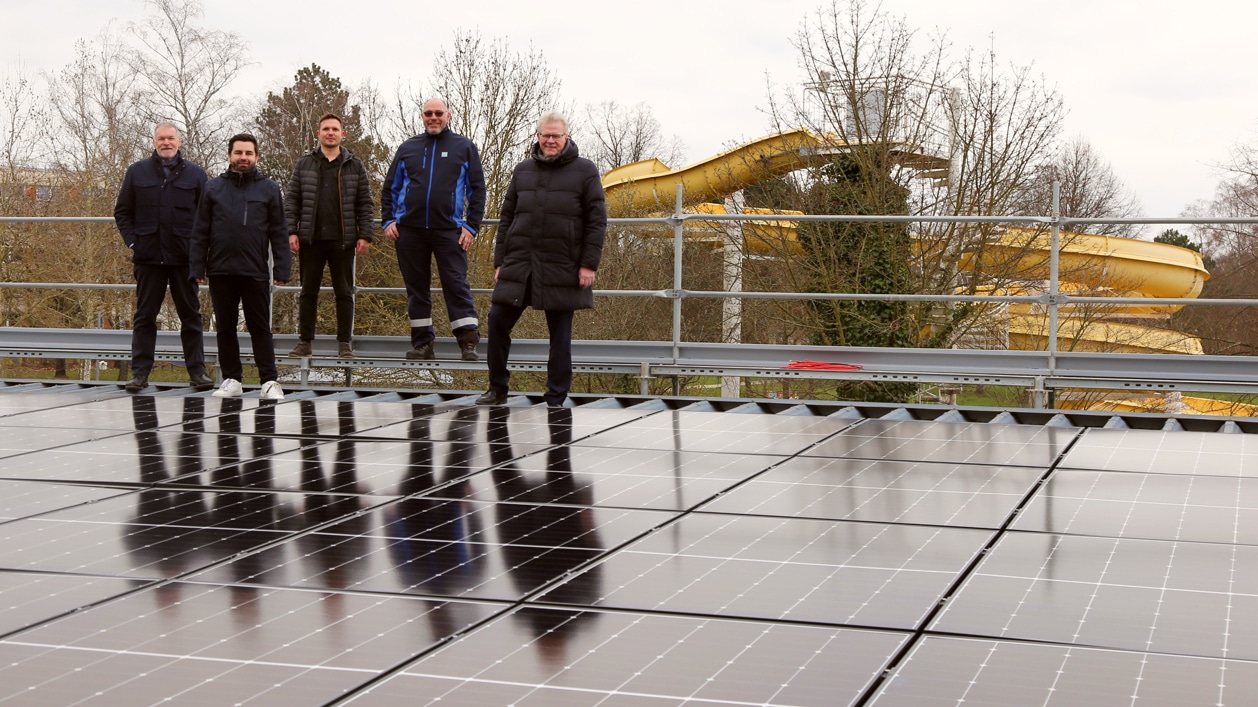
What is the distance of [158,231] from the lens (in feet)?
28.0

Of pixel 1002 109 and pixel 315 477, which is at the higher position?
pixel 1002 109

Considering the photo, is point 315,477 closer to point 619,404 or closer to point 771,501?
point 771,501

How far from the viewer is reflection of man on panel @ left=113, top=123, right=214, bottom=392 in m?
8.55

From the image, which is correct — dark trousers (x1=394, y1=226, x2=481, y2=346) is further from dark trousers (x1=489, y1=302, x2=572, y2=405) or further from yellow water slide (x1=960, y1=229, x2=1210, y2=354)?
yellow water slide (x1=960, y1=229, x2=1210, y2=354)

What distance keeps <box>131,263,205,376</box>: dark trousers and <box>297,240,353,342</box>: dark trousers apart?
69cm

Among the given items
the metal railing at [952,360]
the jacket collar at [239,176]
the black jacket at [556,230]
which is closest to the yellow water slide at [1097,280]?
the metal railing at [952,360]

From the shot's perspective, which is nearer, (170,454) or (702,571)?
(702,571)

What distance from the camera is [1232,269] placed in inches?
803

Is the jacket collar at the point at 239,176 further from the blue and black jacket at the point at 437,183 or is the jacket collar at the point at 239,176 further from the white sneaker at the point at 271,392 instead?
the white sneaker at the point at 271,392

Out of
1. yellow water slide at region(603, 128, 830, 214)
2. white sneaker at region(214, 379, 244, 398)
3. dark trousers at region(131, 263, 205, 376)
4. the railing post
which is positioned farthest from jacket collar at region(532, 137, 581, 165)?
yellow water slide at region(603, 128, 830, 214)

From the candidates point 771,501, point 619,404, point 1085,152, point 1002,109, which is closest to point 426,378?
point 1002,109

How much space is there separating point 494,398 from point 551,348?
45 centimetres

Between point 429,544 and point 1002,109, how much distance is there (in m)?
16.4

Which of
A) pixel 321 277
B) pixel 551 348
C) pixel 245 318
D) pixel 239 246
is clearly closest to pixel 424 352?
pixel 321 277
